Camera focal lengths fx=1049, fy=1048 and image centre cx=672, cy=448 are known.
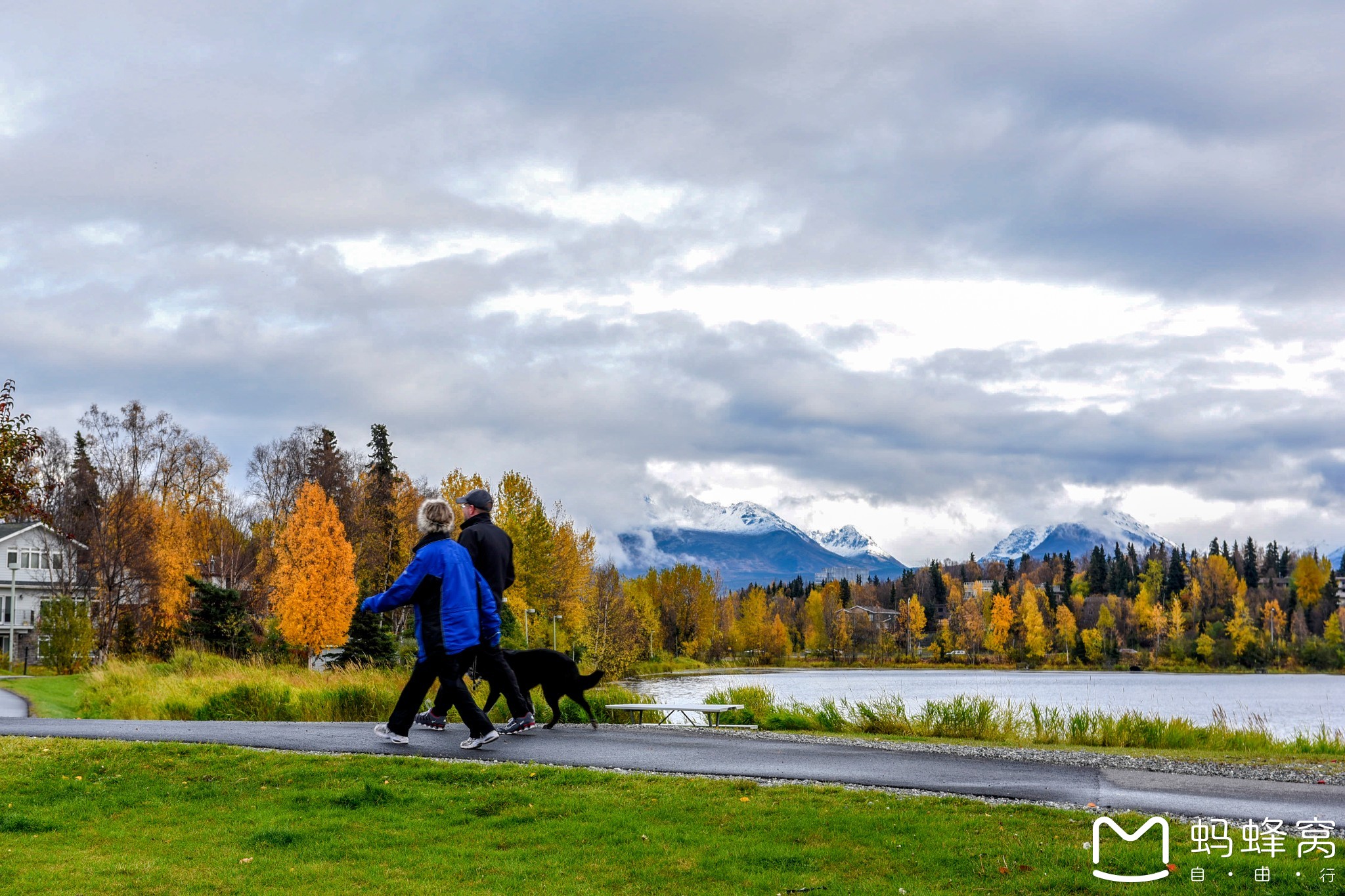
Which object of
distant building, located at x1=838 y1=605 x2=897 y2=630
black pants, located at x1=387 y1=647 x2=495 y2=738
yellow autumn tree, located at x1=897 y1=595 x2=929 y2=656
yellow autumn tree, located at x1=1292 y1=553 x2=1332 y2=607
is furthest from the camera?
distant building, located at x1=838 y1=605 x2=897 y2=630

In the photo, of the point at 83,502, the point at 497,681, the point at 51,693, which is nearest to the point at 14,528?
the point at 83,502

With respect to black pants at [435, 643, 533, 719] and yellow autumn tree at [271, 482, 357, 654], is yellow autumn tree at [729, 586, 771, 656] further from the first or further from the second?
black pants at [435, 643, 533, 719]

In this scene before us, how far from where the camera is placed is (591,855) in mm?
7145

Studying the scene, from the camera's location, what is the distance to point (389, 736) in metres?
11.3

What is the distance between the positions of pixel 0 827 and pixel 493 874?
4.75 metres

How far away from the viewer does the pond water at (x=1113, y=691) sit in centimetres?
3509

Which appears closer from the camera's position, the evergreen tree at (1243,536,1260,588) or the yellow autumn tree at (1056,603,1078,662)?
the yellow autumn tree at (1056,603,1078,662)

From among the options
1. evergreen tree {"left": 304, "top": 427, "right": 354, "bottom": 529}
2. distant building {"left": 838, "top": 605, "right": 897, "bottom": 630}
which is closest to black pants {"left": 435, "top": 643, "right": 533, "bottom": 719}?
evergreen tree {"left": 304, "top": 427, "right": 354, "bottom": 529}

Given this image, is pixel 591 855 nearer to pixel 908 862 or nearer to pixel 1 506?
pixel 908 862

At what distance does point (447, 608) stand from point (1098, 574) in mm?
172725

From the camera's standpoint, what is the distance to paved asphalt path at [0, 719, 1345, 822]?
334 inches

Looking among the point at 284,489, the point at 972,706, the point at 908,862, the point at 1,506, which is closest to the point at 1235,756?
the point at 972,706

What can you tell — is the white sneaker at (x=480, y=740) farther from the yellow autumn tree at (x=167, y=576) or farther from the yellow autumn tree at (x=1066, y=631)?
the yellow autumn tree at (x=1066, y=631)

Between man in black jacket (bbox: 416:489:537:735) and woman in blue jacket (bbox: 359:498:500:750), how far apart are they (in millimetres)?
172
